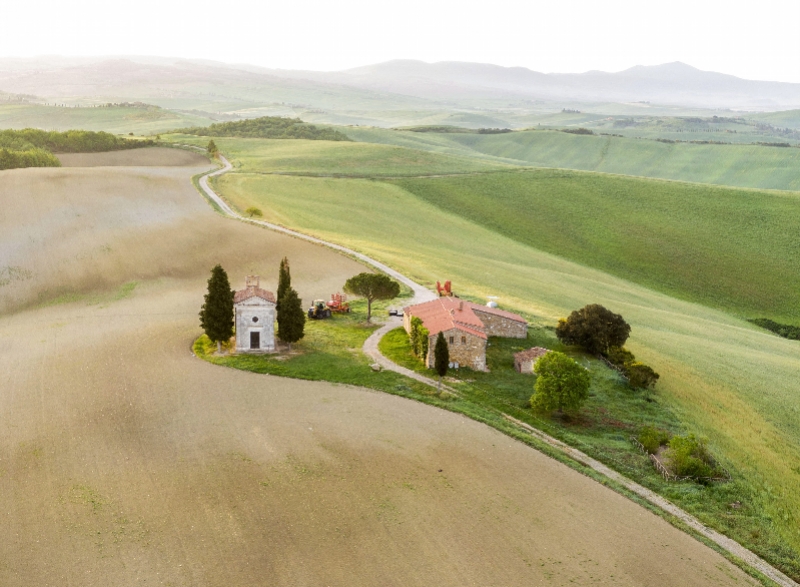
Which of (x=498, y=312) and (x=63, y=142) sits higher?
(x=63, y=142)

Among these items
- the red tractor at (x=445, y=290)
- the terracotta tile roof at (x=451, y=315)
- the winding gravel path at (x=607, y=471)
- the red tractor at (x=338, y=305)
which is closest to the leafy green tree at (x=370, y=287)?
the winding gravel path at (x=607, y=471)

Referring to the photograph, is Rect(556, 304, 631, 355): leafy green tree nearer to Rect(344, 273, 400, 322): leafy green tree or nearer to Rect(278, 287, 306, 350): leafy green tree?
Rect(344, 273, 400, 322): leafy green tree

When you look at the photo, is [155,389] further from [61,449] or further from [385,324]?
[385,324]

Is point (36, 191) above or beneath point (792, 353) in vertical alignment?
above

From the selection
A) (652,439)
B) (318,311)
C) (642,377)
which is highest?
(318,311)

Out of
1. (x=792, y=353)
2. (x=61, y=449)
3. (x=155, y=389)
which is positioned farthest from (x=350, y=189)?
(x=61, y=449)

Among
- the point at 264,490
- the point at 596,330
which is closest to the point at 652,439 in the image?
the point at 596,330

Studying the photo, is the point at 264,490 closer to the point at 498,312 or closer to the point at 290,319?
the point at 290,319
